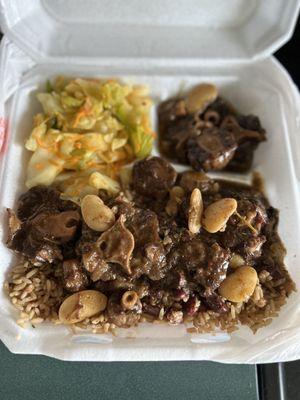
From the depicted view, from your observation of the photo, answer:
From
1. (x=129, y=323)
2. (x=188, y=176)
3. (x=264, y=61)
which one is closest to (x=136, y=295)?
(x=129, y=323)

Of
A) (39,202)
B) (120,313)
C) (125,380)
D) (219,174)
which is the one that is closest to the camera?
(120,313)

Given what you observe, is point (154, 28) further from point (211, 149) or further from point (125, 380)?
point (125, 380)

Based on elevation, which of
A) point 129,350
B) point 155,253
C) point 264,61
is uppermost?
point 264,61

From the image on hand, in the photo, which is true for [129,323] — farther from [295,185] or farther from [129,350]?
[295,185]

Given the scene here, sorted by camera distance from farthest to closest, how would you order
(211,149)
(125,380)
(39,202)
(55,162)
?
(211,149) → (55,162) → (39,202) → (125,380)

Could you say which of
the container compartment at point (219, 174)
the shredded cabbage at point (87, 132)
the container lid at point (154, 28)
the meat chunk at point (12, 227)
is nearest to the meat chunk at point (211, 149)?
the container compartment at point (219, 174)

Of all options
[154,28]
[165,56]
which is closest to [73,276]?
[165,56]
